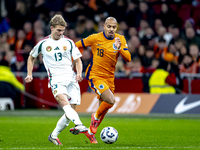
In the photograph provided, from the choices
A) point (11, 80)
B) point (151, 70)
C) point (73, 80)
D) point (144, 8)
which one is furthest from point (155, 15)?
point (73, 80)

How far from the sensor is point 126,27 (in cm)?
1842

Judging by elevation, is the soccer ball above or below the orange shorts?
below

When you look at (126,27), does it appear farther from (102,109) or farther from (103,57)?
(102,109)

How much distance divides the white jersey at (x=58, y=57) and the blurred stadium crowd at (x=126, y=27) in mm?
7900

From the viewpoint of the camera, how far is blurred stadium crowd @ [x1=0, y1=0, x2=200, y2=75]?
16172mm

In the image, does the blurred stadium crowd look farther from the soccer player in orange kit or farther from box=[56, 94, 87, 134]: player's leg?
box=[56, 94, 87, 134]: player's leg

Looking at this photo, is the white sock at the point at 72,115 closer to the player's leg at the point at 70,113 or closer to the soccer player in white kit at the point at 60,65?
the player's leg at the point at 70,113

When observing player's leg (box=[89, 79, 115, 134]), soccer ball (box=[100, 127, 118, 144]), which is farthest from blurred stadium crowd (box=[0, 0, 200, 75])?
soccer ball (box=[100, 127, 118, 144])

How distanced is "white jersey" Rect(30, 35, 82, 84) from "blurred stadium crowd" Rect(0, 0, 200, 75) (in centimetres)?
790

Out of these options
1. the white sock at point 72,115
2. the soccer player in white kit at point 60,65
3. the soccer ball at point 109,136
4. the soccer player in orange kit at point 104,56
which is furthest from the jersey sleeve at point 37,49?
the soccer ball at point 109,136

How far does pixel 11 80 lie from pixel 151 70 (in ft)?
18.3

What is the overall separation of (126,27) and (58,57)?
11.2 m

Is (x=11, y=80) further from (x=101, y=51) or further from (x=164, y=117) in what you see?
(x=101, y=51)

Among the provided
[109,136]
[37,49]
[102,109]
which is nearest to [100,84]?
[102,109]
